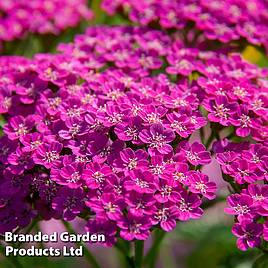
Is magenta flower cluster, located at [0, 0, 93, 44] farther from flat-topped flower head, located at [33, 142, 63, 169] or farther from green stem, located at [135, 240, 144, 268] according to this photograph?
green stem, located at [135, 240, 144, 268]

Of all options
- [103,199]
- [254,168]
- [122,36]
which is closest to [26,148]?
[103,199]

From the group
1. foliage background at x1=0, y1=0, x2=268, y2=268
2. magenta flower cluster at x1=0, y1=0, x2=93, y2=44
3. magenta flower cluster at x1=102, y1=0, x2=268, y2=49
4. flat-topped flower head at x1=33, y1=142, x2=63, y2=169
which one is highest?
magenta flower cluster at x1=102, y1=0, x2=268, y2=49

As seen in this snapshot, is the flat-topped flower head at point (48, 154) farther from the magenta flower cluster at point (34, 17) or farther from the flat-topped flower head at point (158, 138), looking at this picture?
the magenta flower cluster at point (34, 17)

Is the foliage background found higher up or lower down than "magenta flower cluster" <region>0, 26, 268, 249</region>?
lower down

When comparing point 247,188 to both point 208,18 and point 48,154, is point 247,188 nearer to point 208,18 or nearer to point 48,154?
point 48,154

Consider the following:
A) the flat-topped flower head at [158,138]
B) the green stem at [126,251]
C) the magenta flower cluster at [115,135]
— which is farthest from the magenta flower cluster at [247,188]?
the green stem at [126,251]

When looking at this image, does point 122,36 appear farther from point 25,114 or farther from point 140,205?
point 140,205

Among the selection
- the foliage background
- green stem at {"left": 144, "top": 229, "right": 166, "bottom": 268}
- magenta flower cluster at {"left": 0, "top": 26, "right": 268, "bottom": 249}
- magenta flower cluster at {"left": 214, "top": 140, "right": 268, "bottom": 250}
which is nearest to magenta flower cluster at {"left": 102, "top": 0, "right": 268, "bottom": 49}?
the foliage background
